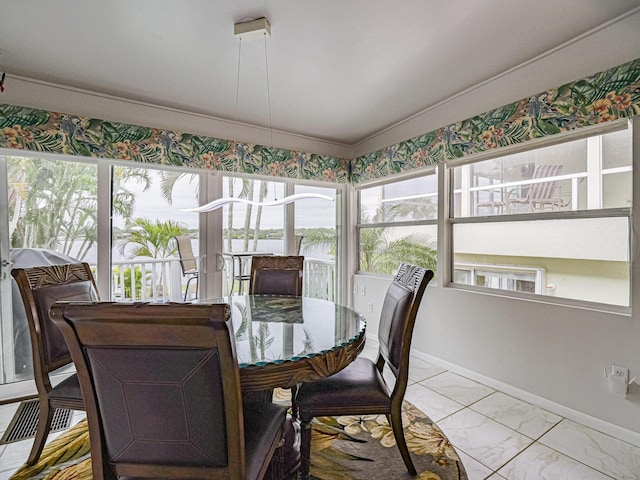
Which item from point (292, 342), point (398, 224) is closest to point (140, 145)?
point (292, 342)

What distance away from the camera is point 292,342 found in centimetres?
145

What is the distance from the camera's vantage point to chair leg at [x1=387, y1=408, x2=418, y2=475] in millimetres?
1565

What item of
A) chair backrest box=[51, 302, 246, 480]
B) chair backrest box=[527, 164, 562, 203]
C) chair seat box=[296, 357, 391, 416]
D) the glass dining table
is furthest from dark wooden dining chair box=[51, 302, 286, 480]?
chair backrest box=[527, 164, 562, 203]

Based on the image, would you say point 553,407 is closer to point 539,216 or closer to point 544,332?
point 544,332

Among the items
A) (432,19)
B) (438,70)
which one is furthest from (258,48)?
(438,70)

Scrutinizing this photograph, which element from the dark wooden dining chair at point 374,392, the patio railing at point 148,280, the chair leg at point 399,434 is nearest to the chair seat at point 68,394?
the dark wooden dining chair at point 374,392

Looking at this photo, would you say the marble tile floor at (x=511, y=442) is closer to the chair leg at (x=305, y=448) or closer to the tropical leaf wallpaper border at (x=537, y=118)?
the chair leg at (x=305, y=448)

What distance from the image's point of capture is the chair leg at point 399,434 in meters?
1.57

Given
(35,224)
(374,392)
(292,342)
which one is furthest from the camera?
(35,224)

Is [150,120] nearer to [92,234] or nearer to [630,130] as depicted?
[92,234]

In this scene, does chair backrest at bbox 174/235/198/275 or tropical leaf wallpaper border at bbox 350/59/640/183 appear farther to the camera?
chair backrest at bbox 174/235/198/275

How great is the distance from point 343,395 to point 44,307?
1641 millimetres

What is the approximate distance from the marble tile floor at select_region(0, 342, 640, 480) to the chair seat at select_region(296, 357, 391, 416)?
2.16 ft

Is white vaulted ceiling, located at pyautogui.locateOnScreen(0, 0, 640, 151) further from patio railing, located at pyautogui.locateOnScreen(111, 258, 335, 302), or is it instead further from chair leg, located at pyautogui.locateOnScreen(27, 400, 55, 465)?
chair leg, located at pyautogui.locateOnScreen(27, 400, 55, 465)
